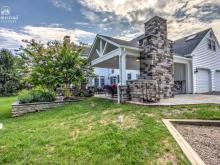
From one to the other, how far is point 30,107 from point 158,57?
758 cm

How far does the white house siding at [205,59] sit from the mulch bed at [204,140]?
29.1 ft

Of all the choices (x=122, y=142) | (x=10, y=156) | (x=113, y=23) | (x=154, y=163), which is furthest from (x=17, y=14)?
(x=154, y=163)

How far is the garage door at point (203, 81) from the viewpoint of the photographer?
12591 millimetres

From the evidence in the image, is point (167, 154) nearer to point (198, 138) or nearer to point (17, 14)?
point (198, 138)

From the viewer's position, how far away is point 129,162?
2.62 m

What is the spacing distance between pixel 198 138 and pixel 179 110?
2.15 meters

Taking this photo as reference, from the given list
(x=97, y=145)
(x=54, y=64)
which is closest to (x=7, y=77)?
(x=54, y=64)

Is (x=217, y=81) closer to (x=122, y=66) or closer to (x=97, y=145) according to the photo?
(x=122, y=66)

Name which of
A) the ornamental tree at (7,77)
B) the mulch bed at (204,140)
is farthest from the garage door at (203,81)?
the ornamental tree at (7,77)

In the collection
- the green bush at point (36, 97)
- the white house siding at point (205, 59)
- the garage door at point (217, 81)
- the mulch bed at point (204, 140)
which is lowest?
the mulch bed at point (204, 140)

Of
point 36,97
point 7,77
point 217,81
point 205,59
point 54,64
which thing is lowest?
point 36,97

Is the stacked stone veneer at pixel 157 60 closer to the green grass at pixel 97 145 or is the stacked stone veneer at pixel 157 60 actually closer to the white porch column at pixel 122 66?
the white porch column at pixel 122 66

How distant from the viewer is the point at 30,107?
811cm

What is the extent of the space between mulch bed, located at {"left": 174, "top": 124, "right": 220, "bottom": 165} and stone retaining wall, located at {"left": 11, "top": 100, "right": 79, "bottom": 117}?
6.72 m
